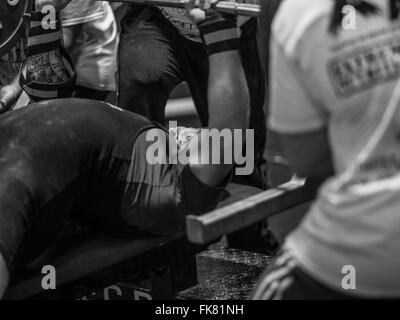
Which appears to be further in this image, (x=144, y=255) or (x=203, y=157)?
(x=144, y=255)

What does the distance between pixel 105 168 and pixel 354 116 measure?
4.17 ft

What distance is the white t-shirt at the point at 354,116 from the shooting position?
4.44 feet

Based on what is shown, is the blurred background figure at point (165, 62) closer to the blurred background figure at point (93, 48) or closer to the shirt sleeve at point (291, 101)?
the blurred background figure at point (93, 48)

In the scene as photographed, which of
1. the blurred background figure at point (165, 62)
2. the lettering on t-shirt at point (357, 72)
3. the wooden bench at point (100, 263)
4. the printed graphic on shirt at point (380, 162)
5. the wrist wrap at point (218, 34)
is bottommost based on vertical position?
the wooden bench at point (100, 263)

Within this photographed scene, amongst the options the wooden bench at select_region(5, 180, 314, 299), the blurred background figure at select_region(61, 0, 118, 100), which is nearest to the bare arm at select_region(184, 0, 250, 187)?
the wooden bench at select_region(5, 180, 314, 299)

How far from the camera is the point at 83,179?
245cm

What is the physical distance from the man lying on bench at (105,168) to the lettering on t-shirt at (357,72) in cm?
101

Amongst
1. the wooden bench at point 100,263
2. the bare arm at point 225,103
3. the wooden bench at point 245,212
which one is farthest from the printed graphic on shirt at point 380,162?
the wooden bench at point 100,263

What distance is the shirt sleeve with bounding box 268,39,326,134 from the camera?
1399 mm

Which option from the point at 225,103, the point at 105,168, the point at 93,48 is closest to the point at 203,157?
the point at 225,103

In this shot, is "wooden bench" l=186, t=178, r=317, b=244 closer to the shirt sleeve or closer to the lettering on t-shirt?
the shirt sleeve

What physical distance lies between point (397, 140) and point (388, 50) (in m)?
0.15

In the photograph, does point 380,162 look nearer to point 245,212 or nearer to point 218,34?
point 245,212

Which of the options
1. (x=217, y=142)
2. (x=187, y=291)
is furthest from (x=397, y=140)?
(x=187, y=291)
